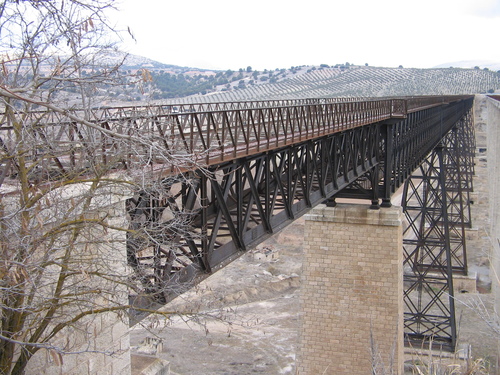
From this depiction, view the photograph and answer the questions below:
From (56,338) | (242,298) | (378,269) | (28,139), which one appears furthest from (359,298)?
(242,298)

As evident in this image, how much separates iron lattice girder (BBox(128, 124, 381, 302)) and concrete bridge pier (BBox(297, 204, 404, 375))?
5.28ft

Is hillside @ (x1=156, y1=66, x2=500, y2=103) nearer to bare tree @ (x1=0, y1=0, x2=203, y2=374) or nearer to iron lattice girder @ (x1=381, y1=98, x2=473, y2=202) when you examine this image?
iron lattice girder @ (x1=381, y1=98, x2=473, y2=202)

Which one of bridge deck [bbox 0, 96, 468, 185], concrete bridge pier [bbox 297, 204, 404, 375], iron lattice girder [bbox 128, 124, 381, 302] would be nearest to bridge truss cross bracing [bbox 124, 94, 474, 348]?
iron lattice girder [bbox 128, 124, 381, 302]

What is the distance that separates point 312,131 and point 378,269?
599 cm

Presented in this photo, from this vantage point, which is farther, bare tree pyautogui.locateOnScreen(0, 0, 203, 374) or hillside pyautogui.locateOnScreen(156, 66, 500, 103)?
hillside pyautogui.locateOnScreen(156, 66, 500, 103)

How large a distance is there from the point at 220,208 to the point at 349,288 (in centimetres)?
834

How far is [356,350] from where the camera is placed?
1535 cm

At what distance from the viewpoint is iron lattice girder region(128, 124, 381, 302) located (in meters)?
6.75

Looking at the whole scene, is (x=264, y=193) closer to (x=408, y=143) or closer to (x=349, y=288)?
(x=349, y=288)

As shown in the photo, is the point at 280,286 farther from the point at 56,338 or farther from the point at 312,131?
the point at 56,338

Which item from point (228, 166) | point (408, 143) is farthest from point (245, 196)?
point (408, 143)

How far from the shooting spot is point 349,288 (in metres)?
15.6

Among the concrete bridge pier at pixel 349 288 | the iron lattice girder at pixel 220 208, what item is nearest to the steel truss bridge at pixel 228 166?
the iron lattice girder at pixel 220 208

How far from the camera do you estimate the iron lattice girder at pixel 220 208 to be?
6.75 meters
